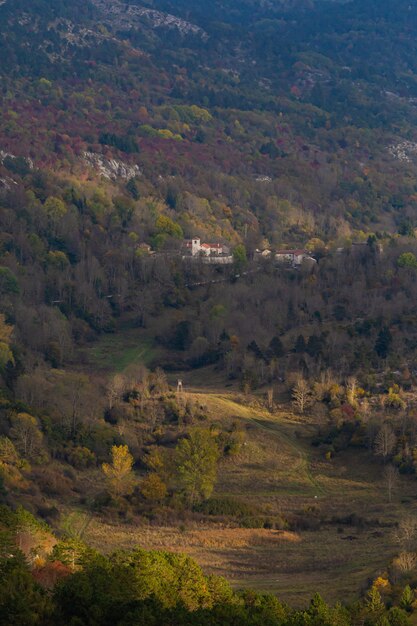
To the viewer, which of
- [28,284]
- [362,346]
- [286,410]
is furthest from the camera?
[28,284]

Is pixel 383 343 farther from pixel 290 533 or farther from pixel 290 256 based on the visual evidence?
pixel 290 256

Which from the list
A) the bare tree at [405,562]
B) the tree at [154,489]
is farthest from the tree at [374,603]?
the tree at [154,489]

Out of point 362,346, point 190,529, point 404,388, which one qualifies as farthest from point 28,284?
point 190,529

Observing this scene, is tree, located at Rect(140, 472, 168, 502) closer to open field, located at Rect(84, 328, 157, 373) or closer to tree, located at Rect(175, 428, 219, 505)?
tree, located at Rect(175, 428, 219, 505)

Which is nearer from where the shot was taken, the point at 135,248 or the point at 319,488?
the point at 319,488

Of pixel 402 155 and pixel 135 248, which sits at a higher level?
pixel 135 248

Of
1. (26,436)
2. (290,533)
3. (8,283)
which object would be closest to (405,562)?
(290,533)

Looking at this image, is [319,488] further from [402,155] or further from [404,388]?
[402,155]

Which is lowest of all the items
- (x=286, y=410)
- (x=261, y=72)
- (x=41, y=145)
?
(x=261, y=72)
